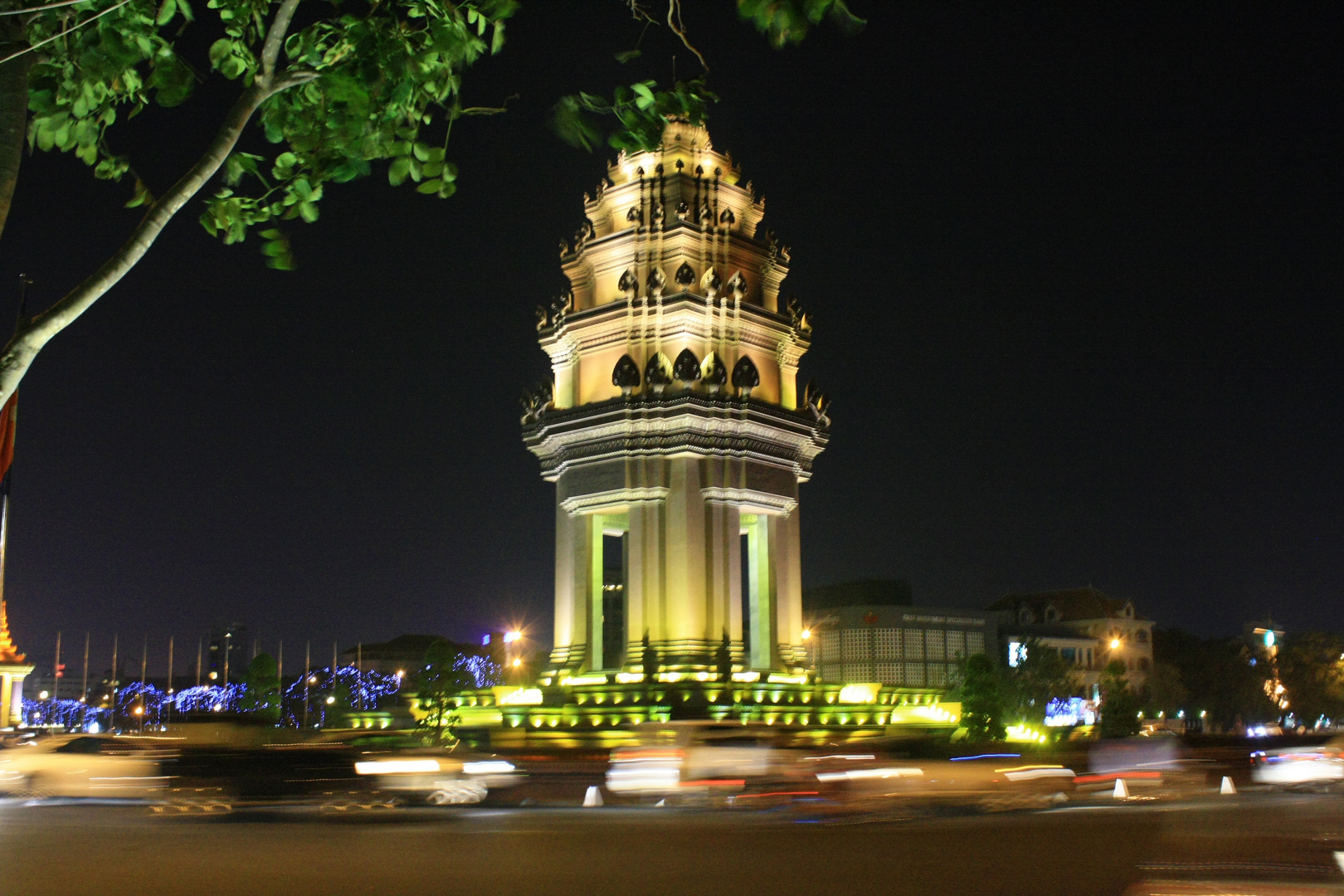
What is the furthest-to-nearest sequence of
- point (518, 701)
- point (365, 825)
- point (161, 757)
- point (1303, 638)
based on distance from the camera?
point (1303, 638) < point (518, 701) < point (161, 757) < point (365, 825)

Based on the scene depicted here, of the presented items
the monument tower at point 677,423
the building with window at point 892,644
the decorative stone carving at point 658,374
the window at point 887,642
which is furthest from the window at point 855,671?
the decorative stone carving at point 658,374

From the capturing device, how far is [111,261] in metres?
9.53

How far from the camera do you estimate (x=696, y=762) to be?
2216 centimetres

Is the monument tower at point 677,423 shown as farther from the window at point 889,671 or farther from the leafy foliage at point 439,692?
the window at point 889,671

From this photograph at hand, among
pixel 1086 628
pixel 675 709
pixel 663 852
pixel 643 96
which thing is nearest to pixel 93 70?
pixel 643 96

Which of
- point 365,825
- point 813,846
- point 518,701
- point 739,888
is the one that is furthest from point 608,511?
point 739,888

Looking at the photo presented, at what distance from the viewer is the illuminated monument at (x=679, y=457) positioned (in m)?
38.8

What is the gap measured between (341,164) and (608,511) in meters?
31.5

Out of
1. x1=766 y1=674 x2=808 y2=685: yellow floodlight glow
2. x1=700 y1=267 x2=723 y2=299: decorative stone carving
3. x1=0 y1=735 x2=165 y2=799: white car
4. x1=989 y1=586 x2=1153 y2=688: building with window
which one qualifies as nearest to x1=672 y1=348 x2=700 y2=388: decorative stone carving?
x1=700 y1=267 x2=723 y2=299: decorative stone carving

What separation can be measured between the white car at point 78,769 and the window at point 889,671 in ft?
227

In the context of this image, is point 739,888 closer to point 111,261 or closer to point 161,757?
point 111,261

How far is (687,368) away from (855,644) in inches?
2133

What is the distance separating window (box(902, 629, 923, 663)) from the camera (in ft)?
294

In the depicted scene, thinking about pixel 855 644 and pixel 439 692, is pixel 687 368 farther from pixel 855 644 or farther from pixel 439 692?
pixel 855 644
